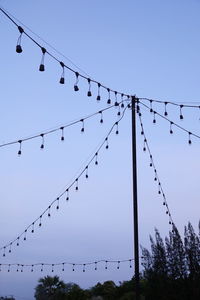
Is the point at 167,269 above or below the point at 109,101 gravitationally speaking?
below

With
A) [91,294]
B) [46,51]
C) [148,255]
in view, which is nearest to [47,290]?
[91,294]

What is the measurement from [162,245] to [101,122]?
10736 mm

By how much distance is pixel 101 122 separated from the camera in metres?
10.2

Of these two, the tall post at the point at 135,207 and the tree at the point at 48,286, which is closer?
the tall post at the point at 135,207

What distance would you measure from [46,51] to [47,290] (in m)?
39.3

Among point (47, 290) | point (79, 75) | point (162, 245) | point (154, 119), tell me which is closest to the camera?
point (79, 75)

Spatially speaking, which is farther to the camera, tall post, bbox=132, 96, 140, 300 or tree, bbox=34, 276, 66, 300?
tree, bbox=34, 276, 66, 300

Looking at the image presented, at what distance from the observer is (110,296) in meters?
27.2

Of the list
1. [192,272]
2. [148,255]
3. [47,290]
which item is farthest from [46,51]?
[47,290]

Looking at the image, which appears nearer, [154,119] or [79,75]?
[79,75]

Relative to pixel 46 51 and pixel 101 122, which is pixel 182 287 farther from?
pixel 46 51

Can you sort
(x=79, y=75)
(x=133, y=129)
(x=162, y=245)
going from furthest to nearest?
(x=162, y=245) → (x=133, y=129) → (x=79, y=75)

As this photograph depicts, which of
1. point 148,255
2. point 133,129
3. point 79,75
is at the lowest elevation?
point 148,255

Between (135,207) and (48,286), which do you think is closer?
(135,207)
